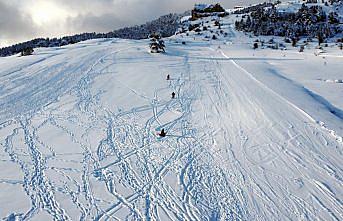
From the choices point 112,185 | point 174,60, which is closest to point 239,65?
point 174,60

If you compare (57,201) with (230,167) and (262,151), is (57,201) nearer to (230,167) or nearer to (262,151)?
(230,167)

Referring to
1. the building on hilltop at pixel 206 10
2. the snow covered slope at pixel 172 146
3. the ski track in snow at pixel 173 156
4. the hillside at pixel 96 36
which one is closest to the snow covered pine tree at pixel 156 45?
the snow covered slope at pixel 172 146

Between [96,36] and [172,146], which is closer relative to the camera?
[172,146]

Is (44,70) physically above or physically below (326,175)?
above

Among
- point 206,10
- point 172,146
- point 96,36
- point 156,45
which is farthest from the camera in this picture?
point 96,36

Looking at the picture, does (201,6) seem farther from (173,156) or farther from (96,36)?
(173,156)

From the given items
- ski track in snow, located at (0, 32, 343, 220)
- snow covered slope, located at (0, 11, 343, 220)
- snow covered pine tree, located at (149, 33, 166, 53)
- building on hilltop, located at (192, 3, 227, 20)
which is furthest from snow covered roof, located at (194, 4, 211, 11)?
ski track in snow, located at (0, 32, 343, 220)

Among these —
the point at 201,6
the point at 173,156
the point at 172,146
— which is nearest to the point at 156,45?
the point at 172,146
